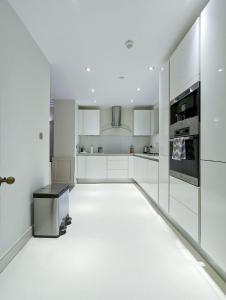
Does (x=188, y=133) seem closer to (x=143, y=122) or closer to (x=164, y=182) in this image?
(x=164, y=182)

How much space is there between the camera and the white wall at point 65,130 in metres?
6.38

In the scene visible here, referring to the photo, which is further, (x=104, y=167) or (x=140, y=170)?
(x=104, y=167)

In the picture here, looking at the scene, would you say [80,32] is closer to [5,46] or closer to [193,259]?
[5,46]

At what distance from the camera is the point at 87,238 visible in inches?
105

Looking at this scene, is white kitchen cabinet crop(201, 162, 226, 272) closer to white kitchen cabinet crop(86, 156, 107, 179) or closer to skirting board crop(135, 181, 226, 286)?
skirting board crop(135, 181, 226, 286)

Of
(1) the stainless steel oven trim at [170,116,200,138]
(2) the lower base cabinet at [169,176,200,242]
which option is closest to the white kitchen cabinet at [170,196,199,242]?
(2) the lower base cabinet at [169,176,200,242]

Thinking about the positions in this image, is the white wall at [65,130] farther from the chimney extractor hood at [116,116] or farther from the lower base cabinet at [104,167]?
the chimney extractor hood at [116,116]

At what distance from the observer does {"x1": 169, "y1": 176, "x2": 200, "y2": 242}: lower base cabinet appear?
2.12 m

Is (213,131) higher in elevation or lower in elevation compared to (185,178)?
higher

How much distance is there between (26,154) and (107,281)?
1.59 meters

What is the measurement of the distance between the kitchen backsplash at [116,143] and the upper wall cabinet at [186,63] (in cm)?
476

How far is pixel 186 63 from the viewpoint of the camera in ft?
7.72

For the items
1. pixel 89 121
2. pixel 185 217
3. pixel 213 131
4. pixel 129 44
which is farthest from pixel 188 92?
pixel 89 121

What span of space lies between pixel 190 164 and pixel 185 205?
48 cm
